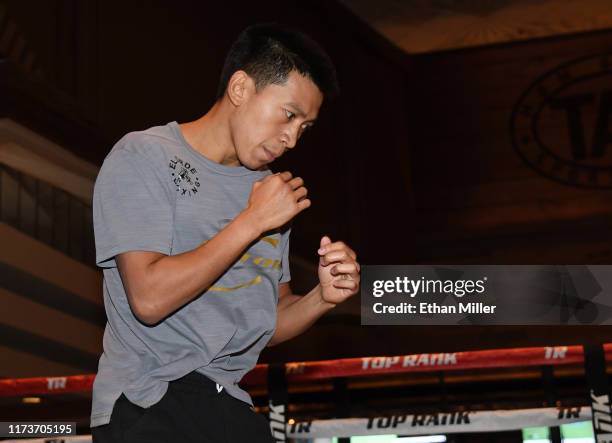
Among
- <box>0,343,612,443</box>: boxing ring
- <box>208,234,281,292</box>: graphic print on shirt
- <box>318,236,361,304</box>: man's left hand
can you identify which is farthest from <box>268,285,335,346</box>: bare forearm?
<box>0,343,612,443</box>: boxing ring

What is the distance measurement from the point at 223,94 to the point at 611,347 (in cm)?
196

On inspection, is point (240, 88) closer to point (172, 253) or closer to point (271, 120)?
point (271, 120)

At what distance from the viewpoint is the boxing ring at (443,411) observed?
10.0 feet

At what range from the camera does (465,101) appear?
901 cm

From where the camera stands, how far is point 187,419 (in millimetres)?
1570

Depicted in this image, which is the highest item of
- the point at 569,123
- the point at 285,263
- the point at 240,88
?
the point at 569,123

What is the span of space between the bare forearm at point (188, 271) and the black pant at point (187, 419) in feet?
0.52

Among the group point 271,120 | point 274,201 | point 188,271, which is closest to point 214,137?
point 271,120

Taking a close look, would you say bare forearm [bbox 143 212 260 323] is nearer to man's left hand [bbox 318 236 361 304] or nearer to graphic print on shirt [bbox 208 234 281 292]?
graphic print on shirt [bbox 208 234 281 292]

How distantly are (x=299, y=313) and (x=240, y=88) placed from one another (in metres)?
0.52

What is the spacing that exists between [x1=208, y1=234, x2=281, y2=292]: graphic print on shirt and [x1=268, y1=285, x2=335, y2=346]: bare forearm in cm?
16

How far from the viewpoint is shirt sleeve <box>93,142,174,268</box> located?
1582 mm

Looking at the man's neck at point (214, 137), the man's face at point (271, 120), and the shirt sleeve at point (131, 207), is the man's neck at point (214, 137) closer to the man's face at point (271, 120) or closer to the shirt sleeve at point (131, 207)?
the man's face at point (271, 120)

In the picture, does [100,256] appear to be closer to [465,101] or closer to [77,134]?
[77,134]
